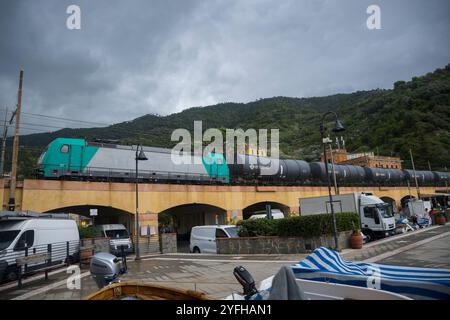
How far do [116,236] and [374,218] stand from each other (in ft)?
55.5

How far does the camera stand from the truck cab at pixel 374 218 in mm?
18219

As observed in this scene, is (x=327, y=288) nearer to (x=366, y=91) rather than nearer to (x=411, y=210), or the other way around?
(x=411, y=210)

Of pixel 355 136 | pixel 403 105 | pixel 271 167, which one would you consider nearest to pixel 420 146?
pixel 403 105

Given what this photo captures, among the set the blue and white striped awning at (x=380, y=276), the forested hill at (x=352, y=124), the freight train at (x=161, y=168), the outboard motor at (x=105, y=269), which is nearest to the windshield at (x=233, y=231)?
the freight train at (x=161, y=168)

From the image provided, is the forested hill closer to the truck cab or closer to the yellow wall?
the yellow wall

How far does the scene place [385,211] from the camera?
18828 mm

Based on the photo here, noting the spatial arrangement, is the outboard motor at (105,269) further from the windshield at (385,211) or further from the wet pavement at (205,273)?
the windshield at (385,211)

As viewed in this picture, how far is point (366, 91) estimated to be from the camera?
145625 millimetres

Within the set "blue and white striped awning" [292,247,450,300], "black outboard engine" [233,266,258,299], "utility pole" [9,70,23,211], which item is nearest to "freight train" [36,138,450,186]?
"utility pole" [9,70,23,211]

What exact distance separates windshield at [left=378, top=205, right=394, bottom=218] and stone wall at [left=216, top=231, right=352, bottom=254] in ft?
14.5

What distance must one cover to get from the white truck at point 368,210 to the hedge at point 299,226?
104 inches

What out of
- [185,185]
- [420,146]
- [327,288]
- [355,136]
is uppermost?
[355,136]

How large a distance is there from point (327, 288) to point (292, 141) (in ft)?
377

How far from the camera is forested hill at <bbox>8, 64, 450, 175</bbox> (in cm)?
6856
